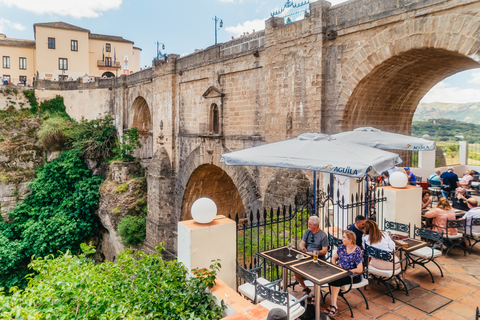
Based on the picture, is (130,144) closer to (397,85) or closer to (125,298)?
(397,85)

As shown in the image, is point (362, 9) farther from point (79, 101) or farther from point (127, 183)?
point (79, 101)

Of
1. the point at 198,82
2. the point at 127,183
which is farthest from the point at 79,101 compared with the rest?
the point at 198,82

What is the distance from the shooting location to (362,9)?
8555 millimetres

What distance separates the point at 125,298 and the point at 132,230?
45.9ft

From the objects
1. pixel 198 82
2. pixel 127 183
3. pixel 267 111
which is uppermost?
pixel 198 82

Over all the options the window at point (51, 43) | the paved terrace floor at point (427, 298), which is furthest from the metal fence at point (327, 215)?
the window at point (51, 43)

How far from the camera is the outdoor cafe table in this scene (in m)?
4.16

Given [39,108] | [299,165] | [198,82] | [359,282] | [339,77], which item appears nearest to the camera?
[359,282]

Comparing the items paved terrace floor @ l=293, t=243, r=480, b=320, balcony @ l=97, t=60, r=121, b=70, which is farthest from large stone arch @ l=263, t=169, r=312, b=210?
balcony @ l=97, t=60, r=121, b=70

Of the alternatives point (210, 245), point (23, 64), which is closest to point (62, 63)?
point (23, 64)

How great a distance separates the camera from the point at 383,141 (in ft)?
23.0

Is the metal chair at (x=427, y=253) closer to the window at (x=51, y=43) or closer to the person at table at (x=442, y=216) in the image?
the person at table at (x=442, y=216)

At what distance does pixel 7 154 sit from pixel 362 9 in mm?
22766

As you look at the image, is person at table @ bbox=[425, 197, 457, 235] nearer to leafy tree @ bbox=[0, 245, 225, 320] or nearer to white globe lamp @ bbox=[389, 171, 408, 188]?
white globe lamp @ bbox=[389, 171, 408, 188]
